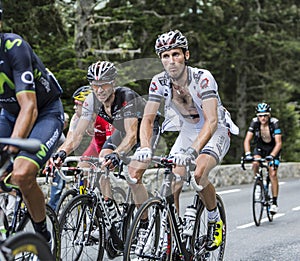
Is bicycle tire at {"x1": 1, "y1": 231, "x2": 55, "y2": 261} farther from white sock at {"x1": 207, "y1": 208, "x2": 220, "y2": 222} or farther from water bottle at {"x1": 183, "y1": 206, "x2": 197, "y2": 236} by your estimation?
white sock at {"x1": 207, "y1": 208, "x2": 220, "y2": 222}

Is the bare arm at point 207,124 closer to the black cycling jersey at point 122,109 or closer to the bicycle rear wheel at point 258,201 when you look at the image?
the black cycling jersey at point 122,109

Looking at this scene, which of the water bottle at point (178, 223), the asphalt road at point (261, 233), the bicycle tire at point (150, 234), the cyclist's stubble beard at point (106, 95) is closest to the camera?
the bicycle tire at point (150, 234)

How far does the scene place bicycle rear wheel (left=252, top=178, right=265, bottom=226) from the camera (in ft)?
33.1

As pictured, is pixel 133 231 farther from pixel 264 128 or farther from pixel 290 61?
pixel 290 61

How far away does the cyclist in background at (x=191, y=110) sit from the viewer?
5375 millimetres

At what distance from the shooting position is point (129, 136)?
602 cm

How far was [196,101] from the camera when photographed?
5.57 m

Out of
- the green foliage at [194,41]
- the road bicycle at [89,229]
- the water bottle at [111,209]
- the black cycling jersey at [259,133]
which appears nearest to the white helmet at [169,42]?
the road bicycle at [89,229]

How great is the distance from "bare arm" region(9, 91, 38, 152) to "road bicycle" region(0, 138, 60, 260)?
8.4 inches

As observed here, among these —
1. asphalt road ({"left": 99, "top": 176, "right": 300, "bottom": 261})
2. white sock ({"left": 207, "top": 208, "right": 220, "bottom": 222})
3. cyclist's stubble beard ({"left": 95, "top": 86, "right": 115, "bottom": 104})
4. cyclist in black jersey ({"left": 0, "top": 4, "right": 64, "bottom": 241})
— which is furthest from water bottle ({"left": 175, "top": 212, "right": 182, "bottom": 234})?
asphalt road ({"left": 99, "top": 176, "right": 300, "bottom": 261})

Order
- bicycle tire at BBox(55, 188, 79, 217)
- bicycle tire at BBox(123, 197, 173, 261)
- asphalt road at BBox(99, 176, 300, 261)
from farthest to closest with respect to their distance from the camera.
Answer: asphalt road at BBox(99, 176, 300, 261)
bicycle tire at BBox(55, 188, 79, 217)
bicycle tire at BBox(123, 197, 173, 261)

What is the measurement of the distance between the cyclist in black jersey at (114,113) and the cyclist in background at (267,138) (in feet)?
15.5

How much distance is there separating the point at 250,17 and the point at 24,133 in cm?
2339

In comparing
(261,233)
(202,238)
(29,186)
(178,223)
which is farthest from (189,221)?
(261,233)
